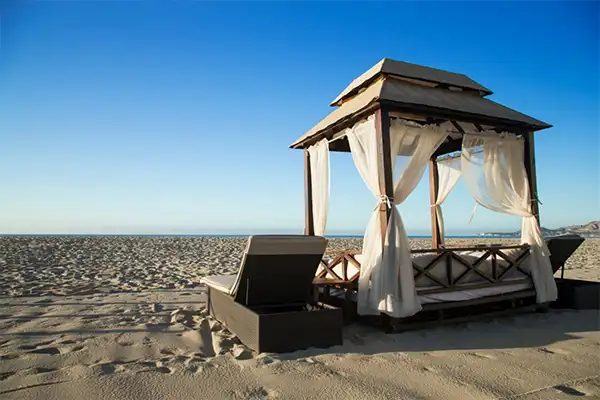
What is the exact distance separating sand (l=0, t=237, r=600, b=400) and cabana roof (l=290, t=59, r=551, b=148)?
2548 millimetres

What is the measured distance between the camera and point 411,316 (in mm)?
4445

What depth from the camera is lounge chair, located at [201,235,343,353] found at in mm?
3441

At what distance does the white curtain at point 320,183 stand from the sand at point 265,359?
195 cm

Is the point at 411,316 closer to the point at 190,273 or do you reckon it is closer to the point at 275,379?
the point at 275,379

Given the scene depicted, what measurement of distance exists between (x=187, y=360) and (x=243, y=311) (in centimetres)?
69

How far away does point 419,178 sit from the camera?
4.86 meters

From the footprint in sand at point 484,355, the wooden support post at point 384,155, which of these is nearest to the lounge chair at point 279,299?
the wooden support post at point 384,155

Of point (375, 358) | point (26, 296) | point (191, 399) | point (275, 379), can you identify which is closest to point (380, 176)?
point (375, 358)

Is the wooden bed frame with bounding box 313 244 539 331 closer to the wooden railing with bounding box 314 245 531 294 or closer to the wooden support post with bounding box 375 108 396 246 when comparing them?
the wooden railing with bounding box 314 245 531 294

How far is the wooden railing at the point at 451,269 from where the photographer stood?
15.2ft

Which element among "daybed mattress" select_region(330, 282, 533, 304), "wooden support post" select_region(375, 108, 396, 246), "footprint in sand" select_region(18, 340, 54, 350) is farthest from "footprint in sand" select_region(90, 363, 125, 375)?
"wooden support post" select_region(375, 108, 396, 246)

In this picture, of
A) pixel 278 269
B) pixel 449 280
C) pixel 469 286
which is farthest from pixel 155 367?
pixel 469 286

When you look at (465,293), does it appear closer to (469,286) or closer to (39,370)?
(469,286)

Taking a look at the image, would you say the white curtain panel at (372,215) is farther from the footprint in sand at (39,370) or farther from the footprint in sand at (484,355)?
the footprint in sand at (39,370)
